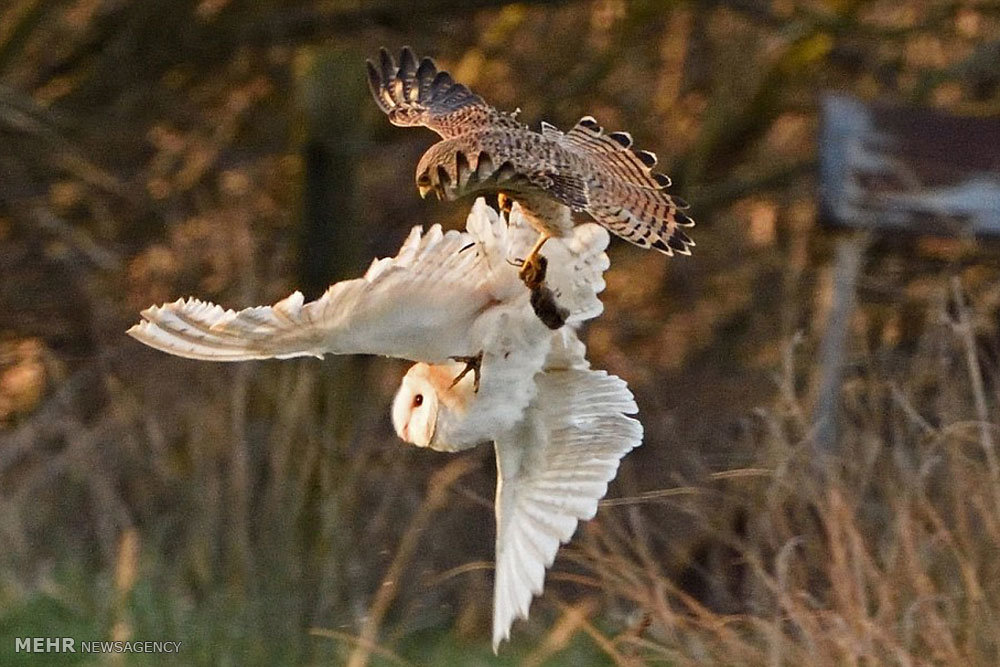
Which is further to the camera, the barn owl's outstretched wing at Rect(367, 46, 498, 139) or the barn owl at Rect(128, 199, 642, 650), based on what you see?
the barn owl's outstretched wing at Rect(367, 46, 498, 139)

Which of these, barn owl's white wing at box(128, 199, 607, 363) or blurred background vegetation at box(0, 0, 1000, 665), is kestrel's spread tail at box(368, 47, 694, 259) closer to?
barn owl's white wing at box(128, 199, 607, 363)

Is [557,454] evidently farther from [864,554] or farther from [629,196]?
[864,554]

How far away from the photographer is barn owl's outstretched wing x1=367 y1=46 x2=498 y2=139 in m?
2.88

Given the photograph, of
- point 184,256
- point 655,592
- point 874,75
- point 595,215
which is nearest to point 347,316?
point 595,215

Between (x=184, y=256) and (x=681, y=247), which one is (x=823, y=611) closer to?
(x=681, y=247)

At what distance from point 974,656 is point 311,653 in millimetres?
1646

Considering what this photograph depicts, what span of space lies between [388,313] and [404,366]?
347 cm

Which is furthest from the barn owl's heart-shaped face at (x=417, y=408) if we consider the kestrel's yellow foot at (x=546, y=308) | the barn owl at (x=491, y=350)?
the kestrel's yellow foot at (x=546, y=308)

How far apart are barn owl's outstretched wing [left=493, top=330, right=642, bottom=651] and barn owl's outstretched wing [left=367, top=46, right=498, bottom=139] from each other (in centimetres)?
41

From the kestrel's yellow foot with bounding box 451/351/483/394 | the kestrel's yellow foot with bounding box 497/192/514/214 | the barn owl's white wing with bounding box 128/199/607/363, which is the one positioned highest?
the kestrel's yellow foot with bounding box 497/192/514/214

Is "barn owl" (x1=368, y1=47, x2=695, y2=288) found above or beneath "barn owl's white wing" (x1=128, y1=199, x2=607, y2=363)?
above

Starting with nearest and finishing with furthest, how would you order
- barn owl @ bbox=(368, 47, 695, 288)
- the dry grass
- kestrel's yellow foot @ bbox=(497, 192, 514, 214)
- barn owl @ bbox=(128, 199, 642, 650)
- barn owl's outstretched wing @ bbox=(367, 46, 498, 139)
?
barn owl @ bbox=(368, 47, 695, 288), barn owl @ bbox=(128, 199, 642, 650), kestrel's yellow foot @ bbox=(497, 192, 514, 214), barn owl's outstretched wing @ bbox=(367, 46, 498, 139), the dry grass

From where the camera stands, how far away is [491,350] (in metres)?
2.54

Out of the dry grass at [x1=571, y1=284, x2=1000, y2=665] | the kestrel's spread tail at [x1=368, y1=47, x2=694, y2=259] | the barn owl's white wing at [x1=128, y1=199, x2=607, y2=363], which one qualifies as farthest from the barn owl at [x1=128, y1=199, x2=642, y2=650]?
the dry grass at [x1=571, y1=284, x2=1000, y2=665]
